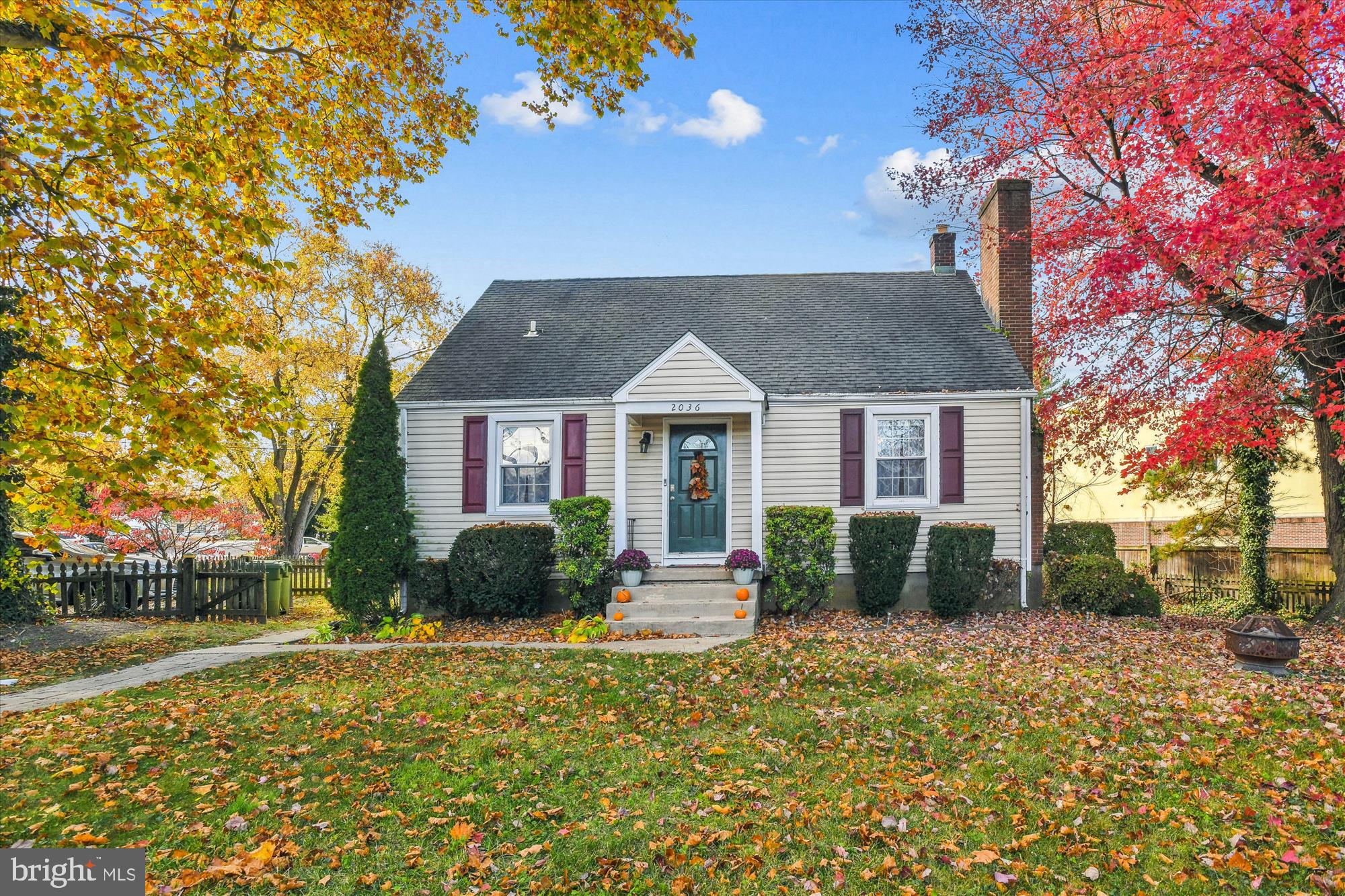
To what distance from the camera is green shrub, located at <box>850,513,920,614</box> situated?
11.6 m

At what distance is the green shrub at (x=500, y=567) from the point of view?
1196 centimetres

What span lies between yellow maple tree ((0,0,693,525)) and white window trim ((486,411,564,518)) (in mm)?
5209

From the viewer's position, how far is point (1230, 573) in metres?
16.6

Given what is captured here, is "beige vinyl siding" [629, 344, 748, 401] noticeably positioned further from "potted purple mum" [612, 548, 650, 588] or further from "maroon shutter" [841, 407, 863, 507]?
"potted purple mum" [612, 548, 650, 588]

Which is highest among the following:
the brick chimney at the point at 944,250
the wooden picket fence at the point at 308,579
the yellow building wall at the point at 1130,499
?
the brick chimney at the point at 944,250

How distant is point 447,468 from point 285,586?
5212mm

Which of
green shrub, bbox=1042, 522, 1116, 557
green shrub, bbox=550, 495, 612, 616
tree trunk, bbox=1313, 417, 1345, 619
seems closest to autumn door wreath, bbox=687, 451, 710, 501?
green shrub, bbox=550, 495, 612, 616

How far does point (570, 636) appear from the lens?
407 inches

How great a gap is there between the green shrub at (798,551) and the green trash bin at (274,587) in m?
9.73

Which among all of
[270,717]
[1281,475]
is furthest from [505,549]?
[1281,475]

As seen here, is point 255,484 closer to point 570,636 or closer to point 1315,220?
point 570,636

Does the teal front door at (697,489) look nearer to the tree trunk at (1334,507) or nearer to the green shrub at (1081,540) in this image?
the green shrub at (1081,540)

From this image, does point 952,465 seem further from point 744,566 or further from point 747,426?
point 744,566

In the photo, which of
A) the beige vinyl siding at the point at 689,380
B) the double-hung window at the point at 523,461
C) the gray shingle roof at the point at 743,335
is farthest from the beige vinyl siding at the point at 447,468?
the beige vinyl siding at the point at 689,380
